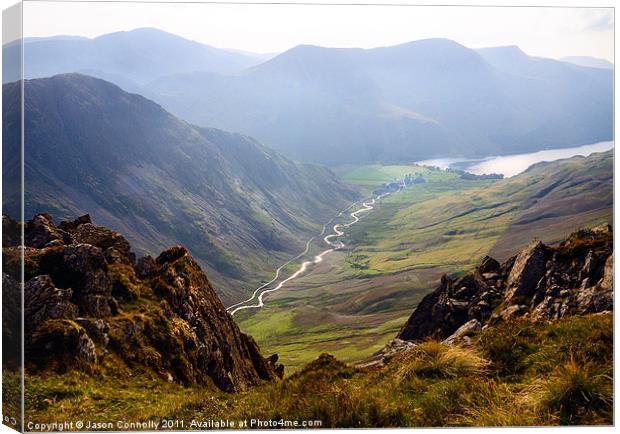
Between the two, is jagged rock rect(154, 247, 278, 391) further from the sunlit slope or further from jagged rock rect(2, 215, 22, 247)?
the sunlit slope

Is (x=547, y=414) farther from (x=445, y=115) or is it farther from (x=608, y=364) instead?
(x=445, y=115)

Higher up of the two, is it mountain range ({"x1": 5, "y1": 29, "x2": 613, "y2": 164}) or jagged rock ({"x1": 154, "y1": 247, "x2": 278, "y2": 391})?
mountain range ({"x1": 5, "y1": 29, "x2": 613, "y2": 164})

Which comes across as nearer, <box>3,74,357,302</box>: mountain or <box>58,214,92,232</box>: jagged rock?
<box>58,214,92,232</box>: jagged rock

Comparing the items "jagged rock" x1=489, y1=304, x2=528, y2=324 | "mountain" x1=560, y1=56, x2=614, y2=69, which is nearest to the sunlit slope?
"mountain" x1=560, y1=56, x2=614, y2=69

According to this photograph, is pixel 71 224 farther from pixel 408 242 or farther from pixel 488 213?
pixel 488 213

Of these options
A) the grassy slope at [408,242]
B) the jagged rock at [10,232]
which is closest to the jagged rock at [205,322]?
the jagged rock at [10,232]

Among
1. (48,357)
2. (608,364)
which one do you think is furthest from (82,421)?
(608,364)
